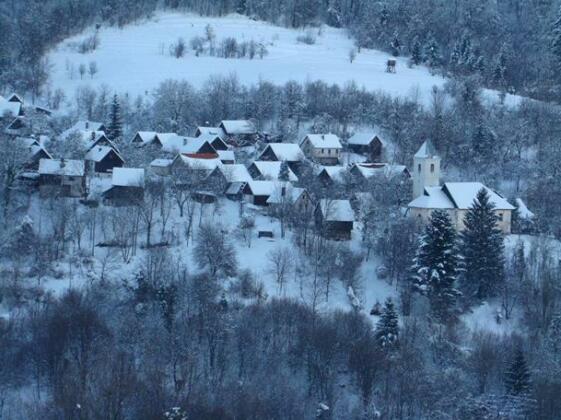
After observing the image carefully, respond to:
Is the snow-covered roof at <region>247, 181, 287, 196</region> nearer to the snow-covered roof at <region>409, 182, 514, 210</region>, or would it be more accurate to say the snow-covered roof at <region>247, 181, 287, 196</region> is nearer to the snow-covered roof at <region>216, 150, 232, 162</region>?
the snow-covered roof at <region>216, 150, 232, 162</region>

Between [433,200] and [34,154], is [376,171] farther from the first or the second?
[34,154]

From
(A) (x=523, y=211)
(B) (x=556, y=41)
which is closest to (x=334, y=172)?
(A) (x=523, y=211)

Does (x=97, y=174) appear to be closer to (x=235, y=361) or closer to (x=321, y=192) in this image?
(x=321, y=192)

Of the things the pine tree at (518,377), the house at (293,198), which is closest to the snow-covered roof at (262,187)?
the house at (293,198)

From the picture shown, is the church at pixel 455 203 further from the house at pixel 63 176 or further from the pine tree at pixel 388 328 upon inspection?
the house at pixel 63 176

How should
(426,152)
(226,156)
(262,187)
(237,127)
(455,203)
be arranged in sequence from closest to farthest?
(455,203) → (262,187) → (426,152) → (226,156) → (237,127)


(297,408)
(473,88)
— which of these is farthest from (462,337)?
(473,88)

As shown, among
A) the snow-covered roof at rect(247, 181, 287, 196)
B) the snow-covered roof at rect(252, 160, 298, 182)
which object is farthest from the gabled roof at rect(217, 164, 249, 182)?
the snow-covered roof at rect(252, 160, 298, 182)
